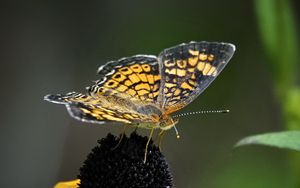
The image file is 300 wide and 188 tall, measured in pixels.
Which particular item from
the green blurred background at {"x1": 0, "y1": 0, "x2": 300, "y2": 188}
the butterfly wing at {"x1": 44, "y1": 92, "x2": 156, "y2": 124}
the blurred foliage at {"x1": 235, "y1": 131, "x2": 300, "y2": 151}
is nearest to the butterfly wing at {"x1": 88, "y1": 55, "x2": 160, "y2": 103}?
the butterfly wing at {"x1": 44, "y1": 92, "x2": 156, "y2": 124}

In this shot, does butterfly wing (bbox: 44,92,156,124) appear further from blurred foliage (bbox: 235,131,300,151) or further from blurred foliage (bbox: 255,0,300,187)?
blurred foliage (bbox: 255,0,300,187)

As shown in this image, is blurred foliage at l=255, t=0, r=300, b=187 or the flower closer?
the flower

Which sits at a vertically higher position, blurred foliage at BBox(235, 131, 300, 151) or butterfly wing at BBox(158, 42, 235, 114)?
butterfly wing at BBox(158, 42, 235, 114)

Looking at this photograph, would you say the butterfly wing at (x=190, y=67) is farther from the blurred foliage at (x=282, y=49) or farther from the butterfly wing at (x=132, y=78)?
the blurred foliage at (x=282, y=49)

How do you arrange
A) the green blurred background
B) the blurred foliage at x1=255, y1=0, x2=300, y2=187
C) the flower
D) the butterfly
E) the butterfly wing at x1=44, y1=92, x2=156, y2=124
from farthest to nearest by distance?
the green blurred background
the blurred foliage at x1=255, y1=0, x2=300, y2=187
the butterfly
the flower
the butterfly wing at x1=44, y1=92, x2=156, y2=124

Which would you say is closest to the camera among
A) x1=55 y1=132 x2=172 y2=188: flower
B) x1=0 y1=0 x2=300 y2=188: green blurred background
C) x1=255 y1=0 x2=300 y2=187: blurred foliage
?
x1=55 y1=132 x2=172 y2=188: flower

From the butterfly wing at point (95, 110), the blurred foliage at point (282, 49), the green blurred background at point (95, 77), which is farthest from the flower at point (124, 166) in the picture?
the green blurred background at point (95, 77)
